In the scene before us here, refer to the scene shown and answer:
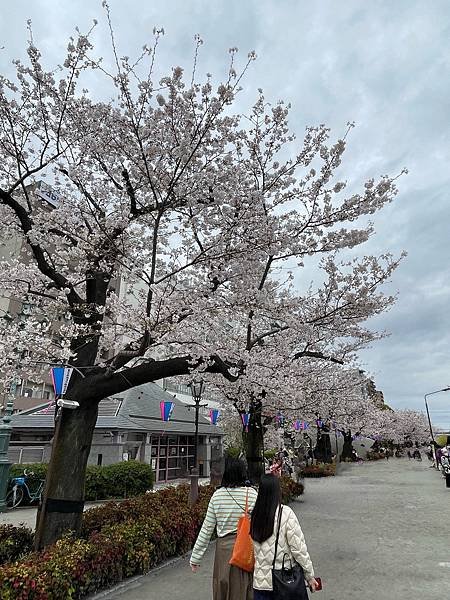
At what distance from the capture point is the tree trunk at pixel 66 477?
613 centimetres

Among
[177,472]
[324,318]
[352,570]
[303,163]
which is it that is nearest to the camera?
[352,570]

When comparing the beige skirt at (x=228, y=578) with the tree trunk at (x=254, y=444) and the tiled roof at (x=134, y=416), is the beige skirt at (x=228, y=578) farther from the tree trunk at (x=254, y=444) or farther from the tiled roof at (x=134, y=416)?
the tiled roof at (x=134, y=416)

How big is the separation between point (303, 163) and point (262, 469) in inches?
314

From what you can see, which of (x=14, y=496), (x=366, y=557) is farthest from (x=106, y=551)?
(x=14, y=496)

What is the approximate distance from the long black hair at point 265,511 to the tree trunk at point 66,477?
417cm

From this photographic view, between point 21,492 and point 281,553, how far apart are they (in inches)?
562

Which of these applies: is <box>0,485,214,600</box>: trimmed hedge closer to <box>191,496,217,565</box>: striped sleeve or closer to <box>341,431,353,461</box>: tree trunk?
<box>191,496,217,565</box>: striped sleeve

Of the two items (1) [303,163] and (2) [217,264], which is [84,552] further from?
(1) [303,163]

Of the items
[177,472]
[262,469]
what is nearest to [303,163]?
[262,469]

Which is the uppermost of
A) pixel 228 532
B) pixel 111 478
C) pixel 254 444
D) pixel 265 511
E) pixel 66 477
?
pixel 254 444

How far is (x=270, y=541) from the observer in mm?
3305

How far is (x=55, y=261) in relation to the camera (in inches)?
346

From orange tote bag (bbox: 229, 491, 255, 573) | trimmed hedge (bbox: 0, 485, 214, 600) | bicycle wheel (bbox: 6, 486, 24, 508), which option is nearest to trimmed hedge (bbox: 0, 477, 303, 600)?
trimmed hedge (bbox: 0, 485, 214, 600)

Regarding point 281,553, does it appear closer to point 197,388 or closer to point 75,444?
point 75,444
